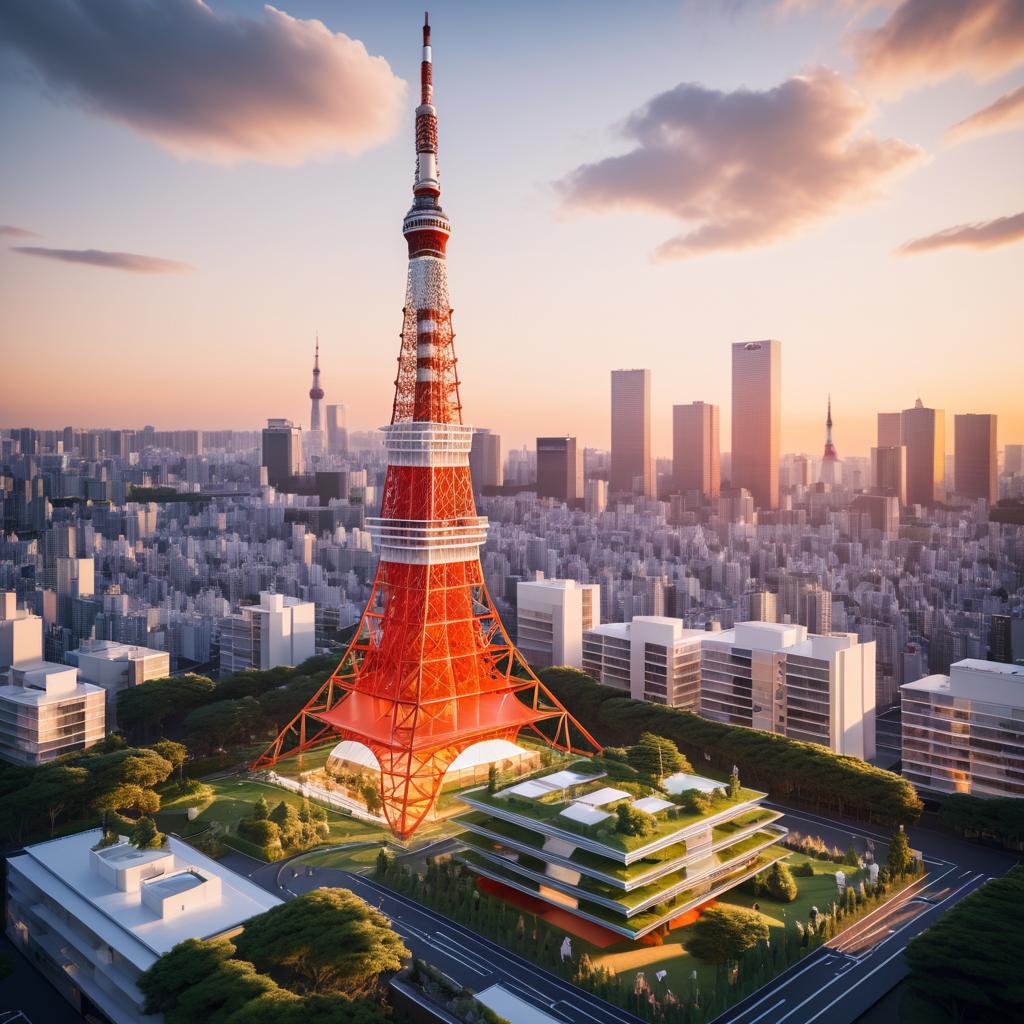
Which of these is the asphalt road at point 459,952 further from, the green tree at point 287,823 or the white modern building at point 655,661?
the white modern building at point 655,661

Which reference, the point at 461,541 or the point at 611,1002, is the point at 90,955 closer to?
the point at 611,1002

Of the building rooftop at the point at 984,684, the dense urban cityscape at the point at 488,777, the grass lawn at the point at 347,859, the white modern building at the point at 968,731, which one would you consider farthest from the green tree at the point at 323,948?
the building rooftop at the point at 984,684

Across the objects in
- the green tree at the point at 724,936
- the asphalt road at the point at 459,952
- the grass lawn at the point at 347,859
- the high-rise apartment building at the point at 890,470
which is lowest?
the grass lawn at the point at 347,859

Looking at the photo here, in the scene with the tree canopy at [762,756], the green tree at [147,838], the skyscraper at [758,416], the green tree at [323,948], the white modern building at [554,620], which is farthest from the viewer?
the skyscraper at [758,416]

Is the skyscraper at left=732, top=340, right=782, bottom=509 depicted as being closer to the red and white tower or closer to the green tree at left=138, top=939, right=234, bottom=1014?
the red and white tower

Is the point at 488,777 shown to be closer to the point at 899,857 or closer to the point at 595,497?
the point at 899,857

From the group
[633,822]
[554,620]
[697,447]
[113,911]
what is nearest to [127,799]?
[113,911]

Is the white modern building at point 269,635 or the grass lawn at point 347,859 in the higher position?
the white modern building at point 269,635

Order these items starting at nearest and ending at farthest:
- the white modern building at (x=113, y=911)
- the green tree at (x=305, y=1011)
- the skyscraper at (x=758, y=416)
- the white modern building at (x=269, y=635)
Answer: the green tree at (x=305, y=1011) < the white modern building at (x=113, y=911) < the white modern building at (x=269, y=635) < the skyscraper at (x=758, y=416)

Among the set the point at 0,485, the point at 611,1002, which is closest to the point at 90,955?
the point at 611,1002
